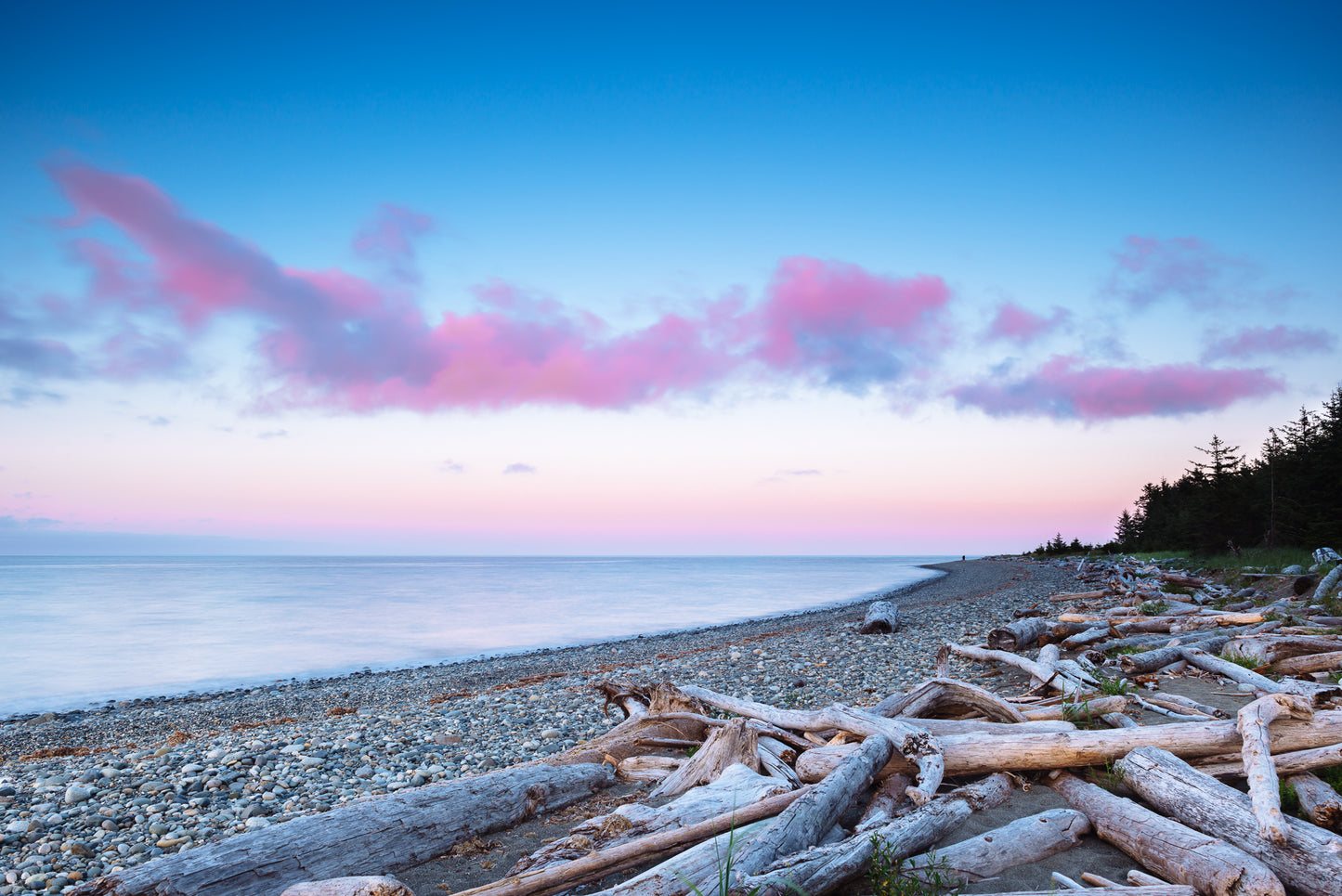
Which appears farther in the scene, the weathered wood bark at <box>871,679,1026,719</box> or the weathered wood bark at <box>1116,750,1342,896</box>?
the weathered wood bark at <box>871,679,1026,719</box>

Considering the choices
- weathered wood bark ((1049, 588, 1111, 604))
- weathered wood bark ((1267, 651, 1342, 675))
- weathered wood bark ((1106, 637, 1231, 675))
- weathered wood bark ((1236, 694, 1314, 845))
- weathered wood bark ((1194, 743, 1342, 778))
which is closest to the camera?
weathered wood bark ((1236, 694, 1314, 845))

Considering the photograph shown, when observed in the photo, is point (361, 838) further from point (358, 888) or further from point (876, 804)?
point (876, 804)

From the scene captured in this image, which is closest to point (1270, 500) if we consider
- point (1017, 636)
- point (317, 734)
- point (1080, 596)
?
point (1080, 596)

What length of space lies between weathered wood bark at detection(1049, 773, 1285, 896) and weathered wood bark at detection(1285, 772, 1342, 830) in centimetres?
81

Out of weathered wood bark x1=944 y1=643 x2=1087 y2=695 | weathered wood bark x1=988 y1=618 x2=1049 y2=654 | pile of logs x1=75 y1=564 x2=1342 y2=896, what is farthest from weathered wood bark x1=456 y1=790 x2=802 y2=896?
weathered wood bark x1=988 y1=618 x2=1049 y2=654

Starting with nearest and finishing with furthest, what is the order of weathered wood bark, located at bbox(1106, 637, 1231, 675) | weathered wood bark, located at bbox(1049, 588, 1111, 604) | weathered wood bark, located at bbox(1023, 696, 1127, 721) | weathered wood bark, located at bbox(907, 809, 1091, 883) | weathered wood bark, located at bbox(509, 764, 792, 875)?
weathered wood bark, located at bbox(907, 809, 1091, 883) → weathered wood bark, located at bbox(509, 764, 792, 875) → weathered wood bark, located at bbox(1023, 696, 1127, 721) → weathered wood bark, located at bbox(1106, 637, 1231, 675) → weathered wood bark, located at bbox(1049, 588, 1111, 604)

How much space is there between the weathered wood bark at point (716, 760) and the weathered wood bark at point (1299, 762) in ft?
11.1

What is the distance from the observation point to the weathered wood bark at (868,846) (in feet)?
11.4

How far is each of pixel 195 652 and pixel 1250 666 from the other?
28.3 metres

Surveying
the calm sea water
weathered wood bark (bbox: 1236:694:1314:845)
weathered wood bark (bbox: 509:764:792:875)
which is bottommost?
the calm sea water

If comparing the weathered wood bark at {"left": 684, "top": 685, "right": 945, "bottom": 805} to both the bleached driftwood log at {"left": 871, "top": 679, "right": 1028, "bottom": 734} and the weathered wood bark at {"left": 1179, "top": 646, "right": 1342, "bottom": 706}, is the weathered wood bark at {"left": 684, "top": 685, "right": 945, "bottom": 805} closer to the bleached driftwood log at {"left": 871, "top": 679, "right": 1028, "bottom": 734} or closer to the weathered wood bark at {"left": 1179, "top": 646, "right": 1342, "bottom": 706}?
the bleached driftwood log at {"left": 871, "top": 679, "right": 1028, "bottom": 734}

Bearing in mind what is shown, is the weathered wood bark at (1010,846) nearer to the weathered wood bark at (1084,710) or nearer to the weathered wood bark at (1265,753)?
the weathered wood bark at (1265,753)

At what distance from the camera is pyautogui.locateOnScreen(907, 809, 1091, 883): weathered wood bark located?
3.94 m

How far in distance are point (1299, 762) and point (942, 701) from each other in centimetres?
301
